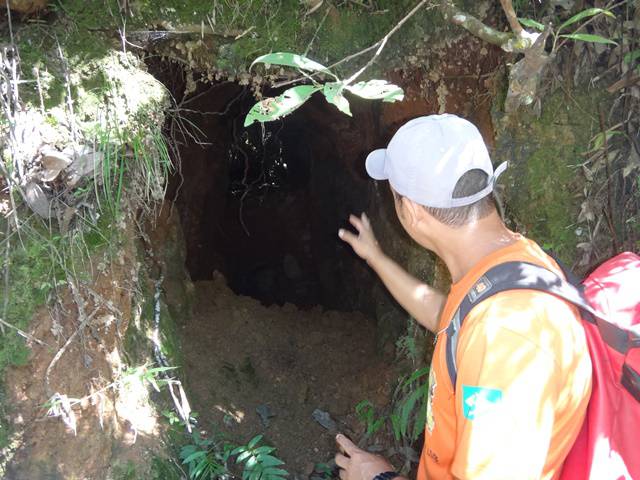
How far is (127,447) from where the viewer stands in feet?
8.53

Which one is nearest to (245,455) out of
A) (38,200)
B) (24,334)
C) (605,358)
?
(24,334)

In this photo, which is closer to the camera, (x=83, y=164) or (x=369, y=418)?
(x=83, y=164)

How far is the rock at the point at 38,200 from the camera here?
2195mm

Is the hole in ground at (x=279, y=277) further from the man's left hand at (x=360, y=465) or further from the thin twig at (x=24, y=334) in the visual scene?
the man's left hand at (x=360, y=465)

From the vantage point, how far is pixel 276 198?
23.5 ft

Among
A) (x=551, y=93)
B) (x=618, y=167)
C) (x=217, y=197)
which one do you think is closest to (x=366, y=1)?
(x=551, y=93)

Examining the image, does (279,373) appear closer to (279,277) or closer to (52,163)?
(52,163)

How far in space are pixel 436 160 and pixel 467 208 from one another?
16 centimetres

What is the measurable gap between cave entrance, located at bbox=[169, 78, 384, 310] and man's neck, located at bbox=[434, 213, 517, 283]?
282cm

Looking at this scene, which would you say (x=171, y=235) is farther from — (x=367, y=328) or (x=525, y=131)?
(x=525, y=131)

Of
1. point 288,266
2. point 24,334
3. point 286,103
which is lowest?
point 288,266

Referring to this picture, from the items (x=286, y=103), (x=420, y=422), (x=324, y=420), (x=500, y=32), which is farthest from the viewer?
(x=324, y=420)

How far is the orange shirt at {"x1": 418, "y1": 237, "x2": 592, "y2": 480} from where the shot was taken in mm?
1206

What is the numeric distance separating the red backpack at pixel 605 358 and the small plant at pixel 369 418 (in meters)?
2.10
